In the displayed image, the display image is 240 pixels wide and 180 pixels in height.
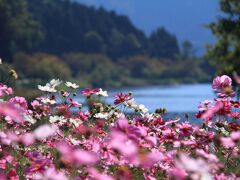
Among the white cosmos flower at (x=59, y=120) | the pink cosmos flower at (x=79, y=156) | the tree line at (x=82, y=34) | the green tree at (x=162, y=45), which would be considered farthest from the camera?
the green tree at (x=162, y=45)

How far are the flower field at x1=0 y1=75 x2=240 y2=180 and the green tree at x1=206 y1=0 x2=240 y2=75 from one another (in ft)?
94.2

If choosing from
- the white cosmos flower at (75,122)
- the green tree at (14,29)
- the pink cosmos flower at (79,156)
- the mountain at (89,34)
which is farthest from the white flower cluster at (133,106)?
the mountain at (89,34)

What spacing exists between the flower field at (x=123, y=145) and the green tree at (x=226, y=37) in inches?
1130

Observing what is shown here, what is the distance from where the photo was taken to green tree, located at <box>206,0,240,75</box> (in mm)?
34906

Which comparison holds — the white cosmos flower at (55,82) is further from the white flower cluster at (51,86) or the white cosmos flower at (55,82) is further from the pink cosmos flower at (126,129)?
the pink cosmos flower at (126,129)

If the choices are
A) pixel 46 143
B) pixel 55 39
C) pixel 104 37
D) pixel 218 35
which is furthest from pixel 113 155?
pixel 104 37

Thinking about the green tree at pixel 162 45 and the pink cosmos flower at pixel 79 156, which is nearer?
the pink cosmos flower at pixel 79 156

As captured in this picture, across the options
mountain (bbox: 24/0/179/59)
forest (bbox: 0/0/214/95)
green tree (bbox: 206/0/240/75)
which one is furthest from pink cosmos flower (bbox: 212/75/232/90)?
mountain (bbox: 24/0/179/59)

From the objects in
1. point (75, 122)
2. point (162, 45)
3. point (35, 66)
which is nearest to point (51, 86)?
point (75, 122)

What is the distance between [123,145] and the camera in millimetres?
2277

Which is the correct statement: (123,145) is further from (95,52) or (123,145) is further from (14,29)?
(95,52)

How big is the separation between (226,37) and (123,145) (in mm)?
34034

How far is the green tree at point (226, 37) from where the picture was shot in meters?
34.9

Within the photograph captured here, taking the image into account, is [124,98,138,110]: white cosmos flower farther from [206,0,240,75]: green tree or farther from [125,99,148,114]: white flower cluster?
[206,0,240,75]: green tree
